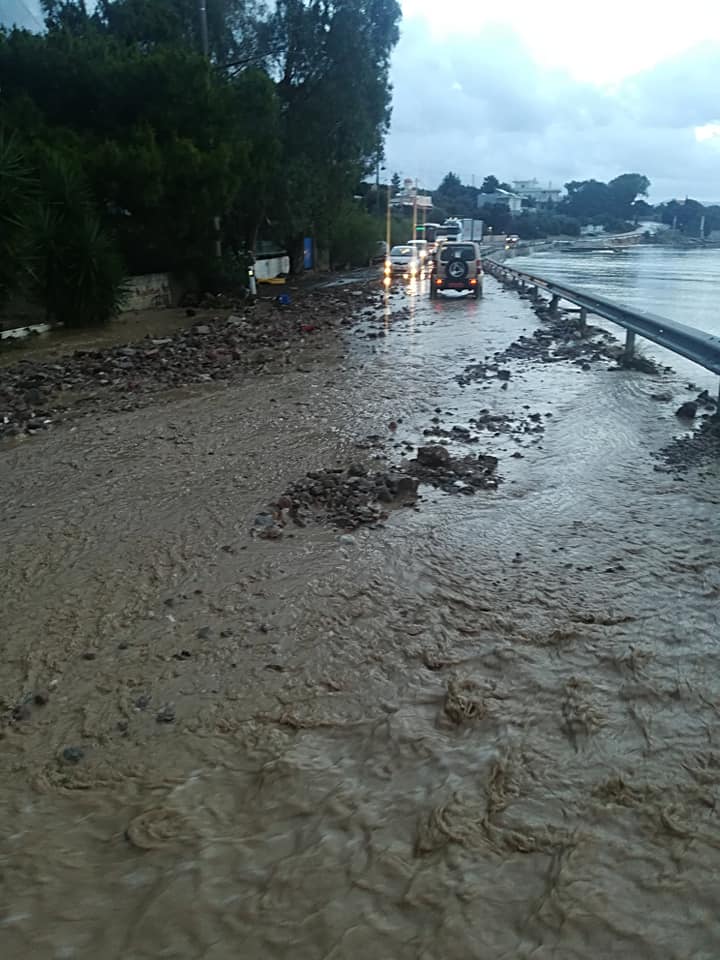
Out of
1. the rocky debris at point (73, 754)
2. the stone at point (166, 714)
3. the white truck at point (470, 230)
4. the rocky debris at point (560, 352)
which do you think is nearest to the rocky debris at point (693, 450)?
the rocky debris at point (560, 352)

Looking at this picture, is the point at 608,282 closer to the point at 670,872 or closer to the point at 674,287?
the point at 674,287

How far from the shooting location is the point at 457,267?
88.9 feet

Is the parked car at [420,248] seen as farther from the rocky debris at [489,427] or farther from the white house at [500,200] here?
the white house at [500,200]

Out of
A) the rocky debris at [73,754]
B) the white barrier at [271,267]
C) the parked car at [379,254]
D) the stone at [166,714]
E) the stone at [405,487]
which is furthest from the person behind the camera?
the parked car at [379,254]

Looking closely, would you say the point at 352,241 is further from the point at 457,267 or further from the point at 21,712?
the point at 21,712

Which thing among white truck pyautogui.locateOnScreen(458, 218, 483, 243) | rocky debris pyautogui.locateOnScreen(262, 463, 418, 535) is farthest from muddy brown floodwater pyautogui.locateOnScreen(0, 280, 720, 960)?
white truck pyautogui.locateOnScreen(458, 218, 483, 243)

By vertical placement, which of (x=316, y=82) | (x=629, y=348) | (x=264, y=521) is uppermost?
(x=316, y=82)

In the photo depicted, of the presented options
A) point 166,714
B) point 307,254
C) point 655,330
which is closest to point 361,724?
point 166,714

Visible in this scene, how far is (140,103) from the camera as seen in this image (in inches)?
905

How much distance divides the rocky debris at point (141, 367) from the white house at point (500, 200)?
143407mm

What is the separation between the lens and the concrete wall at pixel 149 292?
22.5 meters

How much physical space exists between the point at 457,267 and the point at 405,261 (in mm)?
17045

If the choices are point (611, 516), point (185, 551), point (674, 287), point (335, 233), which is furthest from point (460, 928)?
point (335, 233)

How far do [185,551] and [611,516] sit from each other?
3.33 metres
